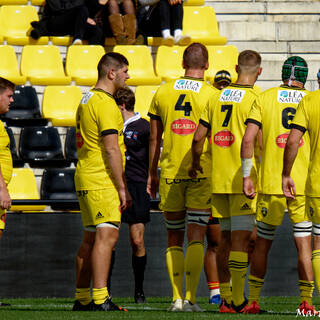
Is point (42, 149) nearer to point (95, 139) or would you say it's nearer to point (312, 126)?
point (95, 139)

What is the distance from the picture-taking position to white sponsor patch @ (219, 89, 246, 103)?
7602 millimetres

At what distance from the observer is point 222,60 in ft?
45.8

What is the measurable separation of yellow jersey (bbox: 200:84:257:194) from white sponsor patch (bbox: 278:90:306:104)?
11.9 inches

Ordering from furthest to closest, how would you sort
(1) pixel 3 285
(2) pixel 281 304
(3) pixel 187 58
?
(1) pixel 3 285 < (2) pixel 281 304 < (3) pixel 187 58

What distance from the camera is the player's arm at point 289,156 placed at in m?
6.77

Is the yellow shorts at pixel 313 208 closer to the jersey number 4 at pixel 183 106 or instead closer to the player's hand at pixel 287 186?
the player's hand at pixel 287 186

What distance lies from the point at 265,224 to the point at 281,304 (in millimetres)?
1977

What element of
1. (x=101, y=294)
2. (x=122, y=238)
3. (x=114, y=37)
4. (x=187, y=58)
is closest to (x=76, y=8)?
(x=114, y=37)

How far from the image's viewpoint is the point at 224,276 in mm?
7988

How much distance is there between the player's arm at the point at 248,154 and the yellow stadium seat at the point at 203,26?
7375 mm

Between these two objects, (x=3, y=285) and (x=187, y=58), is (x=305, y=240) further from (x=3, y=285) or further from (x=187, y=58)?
(x=3, y=285)

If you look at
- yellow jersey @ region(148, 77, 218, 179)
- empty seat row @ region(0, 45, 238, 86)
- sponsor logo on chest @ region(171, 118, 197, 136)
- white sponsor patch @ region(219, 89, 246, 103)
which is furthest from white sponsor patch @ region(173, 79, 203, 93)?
empty seat row @ region(0, 45, 238, 86)

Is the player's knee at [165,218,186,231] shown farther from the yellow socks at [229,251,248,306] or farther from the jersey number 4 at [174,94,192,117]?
the jersey number 4 at [174,94,192,117]

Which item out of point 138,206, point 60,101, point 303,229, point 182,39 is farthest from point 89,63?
point 303,229
